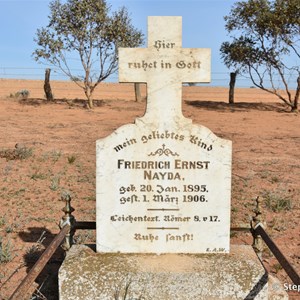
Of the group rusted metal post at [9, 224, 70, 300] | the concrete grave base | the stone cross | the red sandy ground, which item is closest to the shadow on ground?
the red sandy ground

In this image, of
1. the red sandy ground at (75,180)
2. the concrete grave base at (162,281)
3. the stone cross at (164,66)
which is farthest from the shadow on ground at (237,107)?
the concrete grave base at (162,281)

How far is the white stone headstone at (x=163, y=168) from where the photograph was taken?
3.71 meters

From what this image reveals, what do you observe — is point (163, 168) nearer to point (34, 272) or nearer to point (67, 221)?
point (67, 221)

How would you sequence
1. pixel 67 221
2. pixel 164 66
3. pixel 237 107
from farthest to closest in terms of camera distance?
pixel 237 107
pixel 67 221
pixel 164 66

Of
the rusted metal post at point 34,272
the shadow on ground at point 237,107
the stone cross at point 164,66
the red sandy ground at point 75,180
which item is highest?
the stone cross at point 164,66

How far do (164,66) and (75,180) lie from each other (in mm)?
4667

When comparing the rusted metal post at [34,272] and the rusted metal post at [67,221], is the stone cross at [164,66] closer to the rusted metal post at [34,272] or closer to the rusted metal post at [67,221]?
the rusted metal post at [67,221]

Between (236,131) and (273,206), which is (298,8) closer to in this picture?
(236,131)

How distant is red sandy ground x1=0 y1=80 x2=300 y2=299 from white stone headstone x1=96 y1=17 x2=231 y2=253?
1077 millimetres

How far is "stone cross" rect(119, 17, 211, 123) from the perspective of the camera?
3703 millimetres

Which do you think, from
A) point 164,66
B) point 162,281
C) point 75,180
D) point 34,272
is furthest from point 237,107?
point 34,272

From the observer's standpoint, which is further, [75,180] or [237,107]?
[237,107]

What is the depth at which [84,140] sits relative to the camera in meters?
12.5

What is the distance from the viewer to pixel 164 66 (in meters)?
3.72
